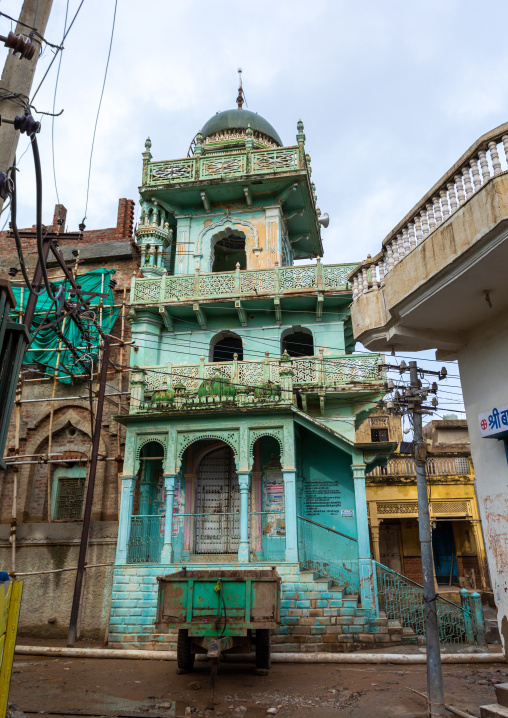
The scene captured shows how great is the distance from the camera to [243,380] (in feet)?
48.9

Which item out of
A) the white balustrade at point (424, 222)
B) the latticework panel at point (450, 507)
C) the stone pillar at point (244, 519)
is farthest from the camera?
the latticework panel at point (450, 507)

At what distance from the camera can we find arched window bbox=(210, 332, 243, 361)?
17.6 meters

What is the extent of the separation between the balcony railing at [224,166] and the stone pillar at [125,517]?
10.3m

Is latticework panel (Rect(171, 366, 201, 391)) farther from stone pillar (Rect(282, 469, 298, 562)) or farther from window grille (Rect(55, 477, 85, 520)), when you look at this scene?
window grille (Rect(55, 477, 85, 520))

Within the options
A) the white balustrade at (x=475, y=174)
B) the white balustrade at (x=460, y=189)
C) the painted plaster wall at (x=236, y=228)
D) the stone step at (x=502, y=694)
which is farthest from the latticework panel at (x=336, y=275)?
the stone step at (x=502, y=694)

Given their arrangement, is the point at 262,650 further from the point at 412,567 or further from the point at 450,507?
the point at 412,567

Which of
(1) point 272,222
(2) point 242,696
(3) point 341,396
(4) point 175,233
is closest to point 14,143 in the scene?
(2) point 242,696

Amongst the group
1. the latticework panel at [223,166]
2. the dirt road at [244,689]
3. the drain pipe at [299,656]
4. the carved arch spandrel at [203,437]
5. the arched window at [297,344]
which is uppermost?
the latticework panel at [223,166]

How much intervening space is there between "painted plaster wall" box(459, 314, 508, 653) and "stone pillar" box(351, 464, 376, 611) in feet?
19.9

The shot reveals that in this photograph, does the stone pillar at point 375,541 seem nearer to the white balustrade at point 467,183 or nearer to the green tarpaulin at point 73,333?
the green tarpaulin at point 73,333

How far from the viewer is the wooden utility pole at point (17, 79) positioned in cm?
621

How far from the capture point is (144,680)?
9758mm

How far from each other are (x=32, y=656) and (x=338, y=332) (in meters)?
11.9

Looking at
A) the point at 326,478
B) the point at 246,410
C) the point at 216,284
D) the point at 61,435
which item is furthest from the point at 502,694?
the point at 61,435
